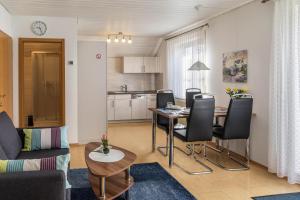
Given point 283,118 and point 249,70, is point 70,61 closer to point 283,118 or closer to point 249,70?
point 249,70

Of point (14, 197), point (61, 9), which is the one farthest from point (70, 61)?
point (14, 197)

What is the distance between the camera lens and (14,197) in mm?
1719

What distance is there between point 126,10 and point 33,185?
3799 mm

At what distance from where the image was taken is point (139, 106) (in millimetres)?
8227

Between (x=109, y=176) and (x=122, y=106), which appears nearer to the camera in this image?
(x=109, y=176)

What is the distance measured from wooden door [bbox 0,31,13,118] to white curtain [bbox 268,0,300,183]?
4.05 metres

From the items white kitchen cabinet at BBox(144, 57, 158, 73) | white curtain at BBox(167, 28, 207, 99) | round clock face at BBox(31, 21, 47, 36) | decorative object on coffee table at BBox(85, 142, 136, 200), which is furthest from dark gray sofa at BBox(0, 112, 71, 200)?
white kitchen cabinet at BBox(144, 57, 158, 73)

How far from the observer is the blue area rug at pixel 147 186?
3.13 m

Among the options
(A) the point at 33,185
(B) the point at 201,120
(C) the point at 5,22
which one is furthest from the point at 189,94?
(A) the point at 33,185

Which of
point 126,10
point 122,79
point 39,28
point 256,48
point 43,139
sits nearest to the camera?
point 43,139

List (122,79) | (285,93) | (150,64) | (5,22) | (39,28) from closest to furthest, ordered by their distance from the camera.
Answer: (285,93), (5,22), (39,28), (150,64), (122,79)

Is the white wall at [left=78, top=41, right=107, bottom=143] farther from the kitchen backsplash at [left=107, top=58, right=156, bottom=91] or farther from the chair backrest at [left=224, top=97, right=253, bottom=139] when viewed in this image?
the kitchen backsplash at [left=107, top=58, right=156, bottom=91]

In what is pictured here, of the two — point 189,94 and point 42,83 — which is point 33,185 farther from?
point 42,83

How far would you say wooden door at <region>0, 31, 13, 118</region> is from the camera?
471 centimetres
